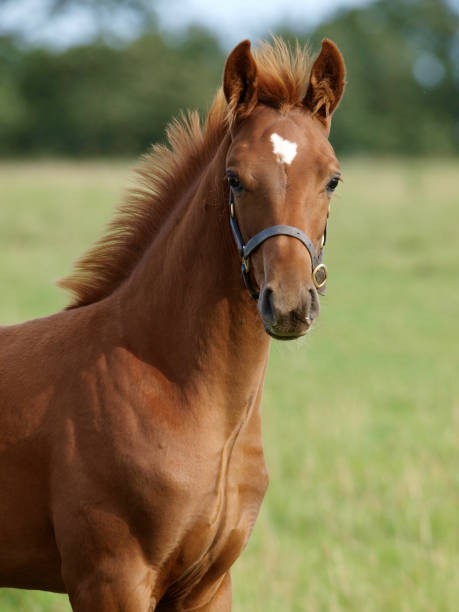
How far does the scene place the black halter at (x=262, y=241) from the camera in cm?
245

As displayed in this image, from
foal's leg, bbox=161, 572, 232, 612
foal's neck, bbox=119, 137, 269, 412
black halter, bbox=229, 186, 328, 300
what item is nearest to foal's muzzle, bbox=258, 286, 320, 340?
black halter, bbox=229, 186, 328, 300

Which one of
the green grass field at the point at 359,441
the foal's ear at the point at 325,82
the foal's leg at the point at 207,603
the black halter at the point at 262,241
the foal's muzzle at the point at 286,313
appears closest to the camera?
the foal's muzzle at the point at 286,313

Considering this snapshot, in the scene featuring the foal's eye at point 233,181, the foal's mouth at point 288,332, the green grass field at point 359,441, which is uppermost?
the foal's eye at point 233,181

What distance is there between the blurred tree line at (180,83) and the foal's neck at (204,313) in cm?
2761

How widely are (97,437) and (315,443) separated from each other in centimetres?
506

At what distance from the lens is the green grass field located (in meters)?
4.63

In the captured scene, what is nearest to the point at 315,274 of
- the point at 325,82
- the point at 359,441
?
the point at 325,82

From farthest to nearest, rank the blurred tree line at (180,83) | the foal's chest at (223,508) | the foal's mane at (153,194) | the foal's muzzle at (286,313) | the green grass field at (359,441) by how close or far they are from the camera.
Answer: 1. the blurred tree line at (180,83)
2. the green grass field at (359,441)
3. the foal's mane at (153,194)
4. the foal's chest at (223,508)
5. the foal's muzzle at (286,313)

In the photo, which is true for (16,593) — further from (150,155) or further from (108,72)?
(108,72)

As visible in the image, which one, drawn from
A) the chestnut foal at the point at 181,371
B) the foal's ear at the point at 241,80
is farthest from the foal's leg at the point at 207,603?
the foal's ear at the point at 241,80

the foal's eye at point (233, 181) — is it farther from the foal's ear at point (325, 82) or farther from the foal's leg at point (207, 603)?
the foal's leg at point (207, 603)

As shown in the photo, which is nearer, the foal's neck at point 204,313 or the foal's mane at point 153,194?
the foal's neck at point 204,313

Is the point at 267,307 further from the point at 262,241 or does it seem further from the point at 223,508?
the point at 223,508

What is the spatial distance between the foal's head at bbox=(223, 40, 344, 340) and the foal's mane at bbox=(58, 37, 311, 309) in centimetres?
16
